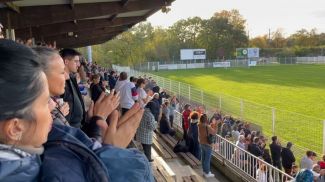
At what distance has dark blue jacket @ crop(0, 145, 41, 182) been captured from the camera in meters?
0.99

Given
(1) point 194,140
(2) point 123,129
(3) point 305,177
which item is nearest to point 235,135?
(1) point 194,140

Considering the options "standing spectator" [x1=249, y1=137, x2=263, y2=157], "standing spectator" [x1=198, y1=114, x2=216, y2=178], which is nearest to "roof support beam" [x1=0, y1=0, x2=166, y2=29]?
"standing spectator" [x1=198, y1=114, x2=216, y2=178]

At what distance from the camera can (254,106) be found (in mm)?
13445

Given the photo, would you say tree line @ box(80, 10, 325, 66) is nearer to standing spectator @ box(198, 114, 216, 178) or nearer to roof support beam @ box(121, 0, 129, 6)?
roof support beam @ box(121, 0, 129, 6)

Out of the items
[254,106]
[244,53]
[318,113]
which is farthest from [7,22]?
[244,53]

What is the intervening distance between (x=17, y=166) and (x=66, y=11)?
787 centimetres

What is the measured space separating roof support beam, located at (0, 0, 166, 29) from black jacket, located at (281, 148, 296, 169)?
4373 mm

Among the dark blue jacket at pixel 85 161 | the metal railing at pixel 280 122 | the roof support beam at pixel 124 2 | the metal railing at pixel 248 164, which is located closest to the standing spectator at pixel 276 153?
the metal railing at pixel 280 122

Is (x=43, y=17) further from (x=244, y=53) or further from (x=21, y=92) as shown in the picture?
(x=244, y=53)

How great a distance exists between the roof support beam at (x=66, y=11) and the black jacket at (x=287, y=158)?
4373mm

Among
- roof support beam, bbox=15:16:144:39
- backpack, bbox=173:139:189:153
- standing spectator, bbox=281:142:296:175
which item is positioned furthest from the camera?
roof support beam, bbox=15:16:144:39

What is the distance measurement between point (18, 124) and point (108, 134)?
0.51 meters

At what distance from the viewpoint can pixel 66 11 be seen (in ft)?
27.8

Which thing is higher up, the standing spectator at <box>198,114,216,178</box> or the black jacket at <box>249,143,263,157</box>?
the standing spectator at <box>198,114,216,178</box>
